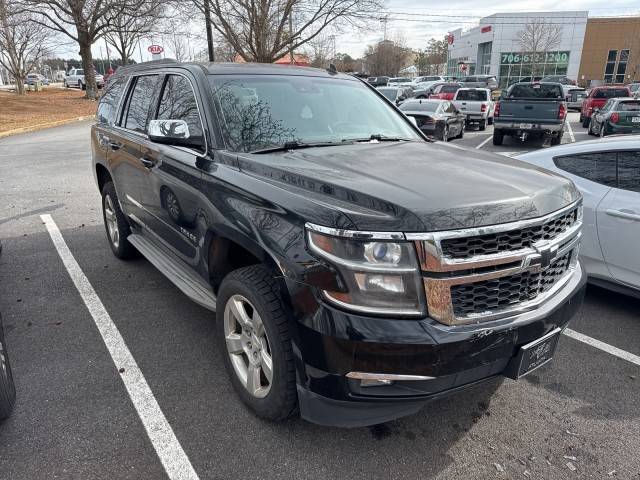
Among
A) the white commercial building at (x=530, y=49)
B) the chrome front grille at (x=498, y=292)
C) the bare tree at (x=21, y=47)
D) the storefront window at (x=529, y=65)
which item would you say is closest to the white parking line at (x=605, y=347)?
the chrome front grille at (x=498, y=292)

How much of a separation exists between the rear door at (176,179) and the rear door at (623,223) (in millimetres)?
3287

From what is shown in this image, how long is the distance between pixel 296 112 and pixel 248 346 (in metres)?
1.68

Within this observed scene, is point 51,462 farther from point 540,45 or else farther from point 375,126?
point 540,45

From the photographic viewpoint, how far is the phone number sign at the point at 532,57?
56344 mm

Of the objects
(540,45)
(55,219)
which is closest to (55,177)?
(55,219)

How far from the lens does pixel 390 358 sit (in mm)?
2096

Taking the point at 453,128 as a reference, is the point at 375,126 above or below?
above

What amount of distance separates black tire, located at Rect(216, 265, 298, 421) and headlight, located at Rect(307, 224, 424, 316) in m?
0.37

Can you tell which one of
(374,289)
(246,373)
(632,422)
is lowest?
(632,422)

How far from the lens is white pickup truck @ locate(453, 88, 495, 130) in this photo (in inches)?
779

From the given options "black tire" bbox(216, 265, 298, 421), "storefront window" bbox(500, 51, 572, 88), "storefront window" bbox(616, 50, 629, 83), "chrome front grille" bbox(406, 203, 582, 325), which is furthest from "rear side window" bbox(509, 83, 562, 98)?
"storefront window" bbox(616, 50, 629, 83)

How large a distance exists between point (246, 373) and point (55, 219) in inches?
209

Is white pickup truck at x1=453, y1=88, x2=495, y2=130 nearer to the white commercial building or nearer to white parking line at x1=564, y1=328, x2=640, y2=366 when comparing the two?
white parking line at x1=564, y1=328, x2=640, y2=366

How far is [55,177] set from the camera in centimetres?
984
